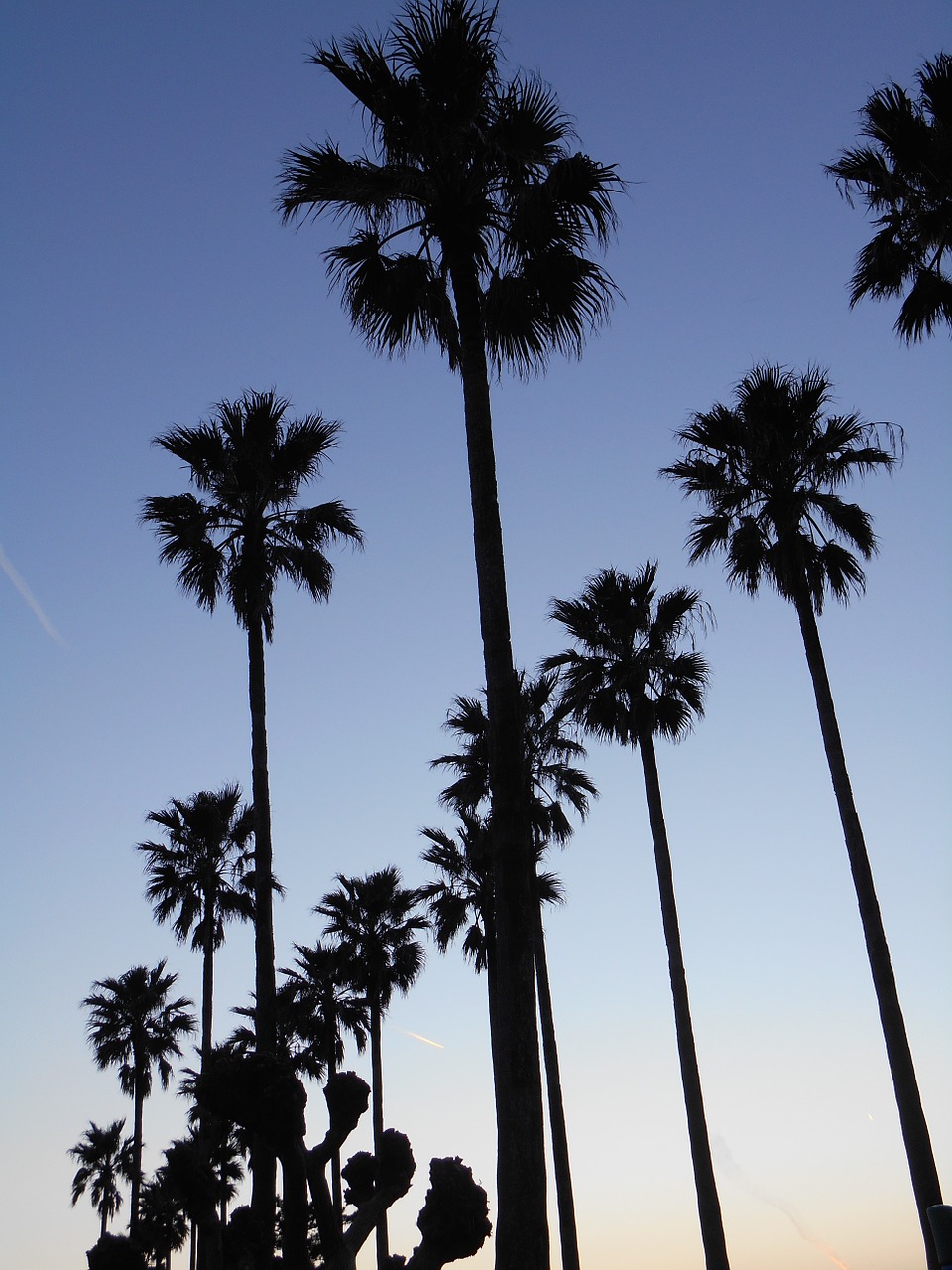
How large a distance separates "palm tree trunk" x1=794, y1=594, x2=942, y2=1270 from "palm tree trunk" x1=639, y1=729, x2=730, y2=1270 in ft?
Answer: 18.6

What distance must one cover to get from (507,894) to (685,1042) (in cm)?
1289

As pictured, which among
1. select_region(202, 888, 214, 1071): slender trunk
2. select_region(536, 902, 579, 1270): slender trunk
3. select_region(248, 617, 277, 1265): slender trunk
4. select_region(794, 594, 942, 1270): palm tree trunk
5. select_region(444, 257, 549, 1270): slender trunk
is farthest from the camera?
select_region(202, 888, 214, 1071): slender trunk

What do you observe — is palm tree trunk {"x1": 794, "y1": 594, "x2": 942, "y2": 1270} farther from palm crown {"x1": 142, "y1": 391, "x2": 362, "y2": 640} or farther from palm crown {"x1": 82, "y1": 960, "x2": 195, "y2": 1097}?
palm crown {"x1": 82, "y1": 960, "x2": 195, "y2": 1097}

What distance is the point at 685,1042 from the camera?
21797 millimetres

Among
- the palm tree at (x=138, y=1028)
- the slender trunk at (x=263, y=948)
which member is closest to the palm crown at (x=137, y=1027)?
the palm tree at (x=138, y=1028)

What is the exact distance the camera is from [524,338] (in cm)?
1420

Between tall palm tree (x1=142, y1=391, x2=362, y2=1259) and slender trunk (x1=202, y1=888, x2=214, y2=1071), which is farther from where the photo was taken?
slender trunk (x1=202, y1=888, x2=214, y2=1071)

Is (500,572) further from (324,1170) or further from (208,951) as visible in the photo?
(208,951)

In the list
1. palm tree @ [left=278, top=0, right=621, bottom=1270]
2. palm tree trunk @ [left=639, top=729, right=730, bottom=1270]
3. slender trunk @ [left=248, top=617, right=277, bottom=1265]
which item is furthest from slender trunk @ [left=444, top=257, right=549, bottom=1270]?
palm tree trunk @ [left=639, top=729, right=730, bottom=1270]

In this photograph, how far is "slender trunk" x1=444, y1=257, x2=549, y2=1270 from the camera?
9656mm

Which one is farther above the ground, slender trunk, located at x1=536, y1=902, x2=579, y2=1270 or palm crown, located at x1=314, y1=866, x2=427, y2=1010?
palm crown, located at x1=314, y1=866, x2=427, y2=1010

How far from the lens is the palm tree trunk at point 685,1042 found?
20.1 meters

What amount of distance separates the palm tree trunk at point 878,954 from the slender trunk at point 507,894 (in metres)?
6.28

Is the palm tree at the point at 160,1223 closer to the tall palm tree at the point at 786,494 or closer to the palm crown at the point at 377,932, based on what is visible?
the palm crown at the point at 377,932
